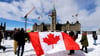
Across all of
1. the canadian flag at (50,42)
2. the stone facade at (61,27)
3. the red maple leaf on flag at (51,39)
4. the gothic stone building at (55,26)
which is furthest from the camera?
the stone facade at (61,27)

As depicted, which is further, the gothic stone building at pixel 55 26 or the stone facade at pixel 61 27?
the stone facade at pixel 61 27

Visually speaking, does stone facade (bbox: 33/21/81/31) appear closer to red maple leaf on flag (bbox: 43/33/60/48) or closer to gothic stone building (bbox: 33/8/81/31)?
gothic stone building (bbox: 33/8/81/31)

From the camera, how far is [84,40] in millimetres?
13508

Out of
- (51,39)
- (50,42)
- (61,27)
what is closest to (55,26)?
(61,27)

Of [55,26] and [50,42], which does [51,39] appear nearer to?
[50,42]

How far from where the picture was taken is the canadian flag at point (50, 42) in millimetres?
9453

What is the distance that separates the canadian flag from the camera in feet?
31.0

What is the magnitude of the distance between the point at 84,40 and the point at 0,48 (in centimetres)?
601

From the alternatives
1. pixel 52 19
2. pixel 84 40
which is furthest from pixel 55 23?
pixel 84 40

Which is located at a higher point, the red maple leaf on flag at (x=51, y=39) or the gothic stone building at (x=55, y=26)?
the gothic stone building at (x=55, y=26)

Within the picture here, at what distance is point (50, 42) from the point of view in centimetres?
971

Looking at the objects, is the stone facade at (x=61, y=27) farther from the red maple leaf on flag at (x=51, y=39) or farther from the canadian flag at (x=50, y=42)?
the red maple leaf on flag at (x=51, y=39)

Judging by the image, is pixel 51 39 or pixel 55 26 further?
pixel 55 26

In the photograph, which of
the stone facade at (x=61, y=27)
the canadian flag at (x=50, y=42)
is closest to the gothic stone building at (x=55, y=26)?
the stone facade at (x=61, y=27)
